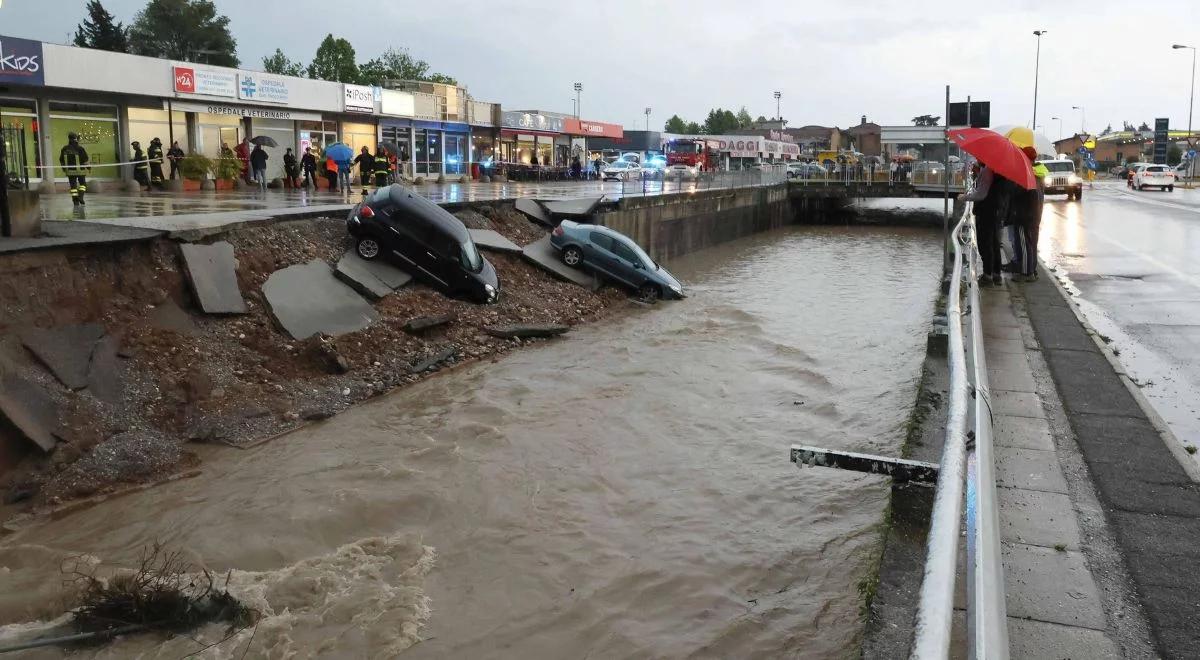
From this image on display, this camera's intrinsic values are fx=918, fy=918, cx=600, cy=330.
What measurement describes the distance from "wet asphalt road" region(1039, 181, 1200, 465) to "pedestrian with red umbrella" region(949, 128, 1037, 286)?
1445 millimetres

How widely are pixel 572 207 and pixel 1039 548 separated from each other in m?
19.5

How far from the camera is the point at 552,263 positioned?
1941cm

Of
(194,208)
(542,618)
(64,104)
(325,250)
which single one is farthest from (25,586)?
(64,104)

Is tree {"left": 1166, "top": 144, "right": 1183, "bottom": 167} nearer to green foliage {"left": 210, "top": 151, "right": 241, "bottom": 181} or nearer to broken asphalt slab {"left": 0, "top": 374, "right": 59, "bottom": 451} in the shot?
green foliage {"left": 210, "top": 151, "right": 241, "bottom": 181}

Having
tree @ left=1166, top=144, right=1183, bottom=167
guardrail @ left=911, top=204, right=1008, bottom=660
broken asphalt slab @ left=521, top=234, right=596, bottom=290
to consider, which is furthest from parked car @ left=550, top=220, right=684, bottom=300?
tree @ left=1166, top=144, right=1183, bottom=167

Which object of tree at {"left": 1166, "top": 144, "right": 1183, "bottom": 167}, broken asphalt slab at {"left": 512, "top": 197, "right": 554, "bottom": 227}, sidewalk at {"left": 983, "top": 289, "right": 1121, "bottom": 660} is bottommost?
sidewalk at {"left": 983, "top": 289, "right": 1121, "bottom": 660}

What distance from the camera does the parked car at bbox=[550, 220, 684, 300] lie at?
64.4 ft

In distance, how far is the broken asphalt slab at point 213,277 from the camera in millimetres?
11516

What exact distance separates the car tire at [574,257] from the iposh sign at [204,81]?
51.6ft

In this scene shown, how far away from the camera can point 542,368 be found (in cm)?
1330

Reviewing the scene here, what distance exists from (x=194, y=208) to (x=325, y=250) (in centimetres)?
400

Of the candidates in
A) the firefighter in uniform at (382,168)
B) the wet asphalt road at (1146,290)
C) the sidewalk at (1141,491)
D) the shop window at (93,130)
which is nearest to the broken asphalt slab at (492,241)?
the firefighter in uniform at (382,168)

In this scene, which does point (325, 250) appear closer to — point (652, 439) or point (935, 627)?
point (652, 439)

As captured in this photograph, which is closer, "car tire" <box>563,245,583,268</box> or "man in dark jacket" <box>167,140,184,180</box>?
"car tire" <box>563,245,583,268</box>
